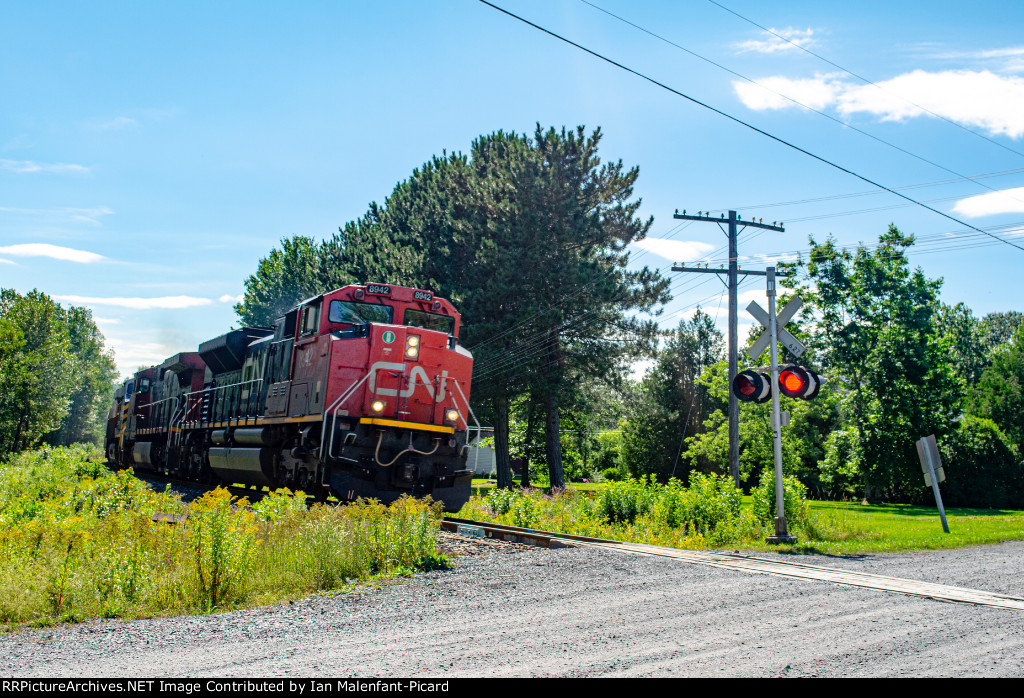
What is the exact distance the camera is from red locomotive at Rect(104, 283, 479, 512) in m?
14.2

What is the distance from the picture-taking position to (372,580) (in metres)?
8.68

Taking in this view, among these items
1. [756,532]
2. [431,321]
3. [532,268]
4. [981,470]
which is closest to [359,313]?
[431,321]

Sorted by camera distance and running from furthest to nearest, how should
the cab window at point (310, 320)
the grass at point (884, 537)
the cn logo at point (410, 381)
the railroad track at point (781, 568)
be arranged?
the cab window at point (310, 320) → the cn logo at point (410, 381) → the grass at point (884, 537) → the railroad track at point (781, 568)

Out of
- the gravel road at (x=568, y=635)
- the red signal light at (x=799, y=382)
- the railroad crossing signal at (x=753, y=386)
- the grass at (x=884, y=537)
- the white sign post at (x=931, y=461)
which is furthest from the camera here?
the white sign post at (x=931, y=461)

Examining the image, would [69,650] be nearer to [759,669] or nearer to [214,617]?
[214,617]

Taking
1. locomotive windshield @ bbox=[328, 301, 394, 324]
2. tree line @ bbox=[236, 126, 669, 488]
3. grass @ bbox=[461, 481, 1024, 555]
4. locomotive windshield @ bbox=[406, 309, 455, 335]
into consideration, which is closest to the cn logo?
locomotive windshield @ bbox=[328, 301, 394, 324]

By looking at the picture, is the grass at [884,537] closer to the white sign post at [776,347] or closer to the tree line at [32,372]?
the white sign post at [776,347]

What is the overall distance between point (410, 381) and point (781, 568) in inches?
319

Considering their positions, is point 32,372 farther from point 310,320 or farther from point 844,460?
point 844,460

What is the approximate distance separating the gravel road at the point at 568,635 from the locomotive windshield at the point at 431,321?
27.3 ft

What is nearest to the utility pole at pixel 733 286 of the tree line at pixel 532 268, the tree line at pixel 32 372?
the tree line at pixel 532 268

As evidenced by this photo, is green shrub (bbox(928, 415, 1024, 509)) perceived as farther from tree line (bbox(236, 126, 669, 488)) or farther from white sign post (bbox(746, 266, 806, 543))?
white sign post (bbox(746, 266, 806, 543))

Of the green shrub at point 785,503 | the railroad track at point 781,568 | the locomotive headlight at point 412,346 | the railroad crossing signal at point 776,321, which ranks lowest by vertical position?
the railroad track at point 781,568

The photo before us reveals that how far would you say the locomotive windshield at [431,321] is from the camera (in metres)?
16.0
